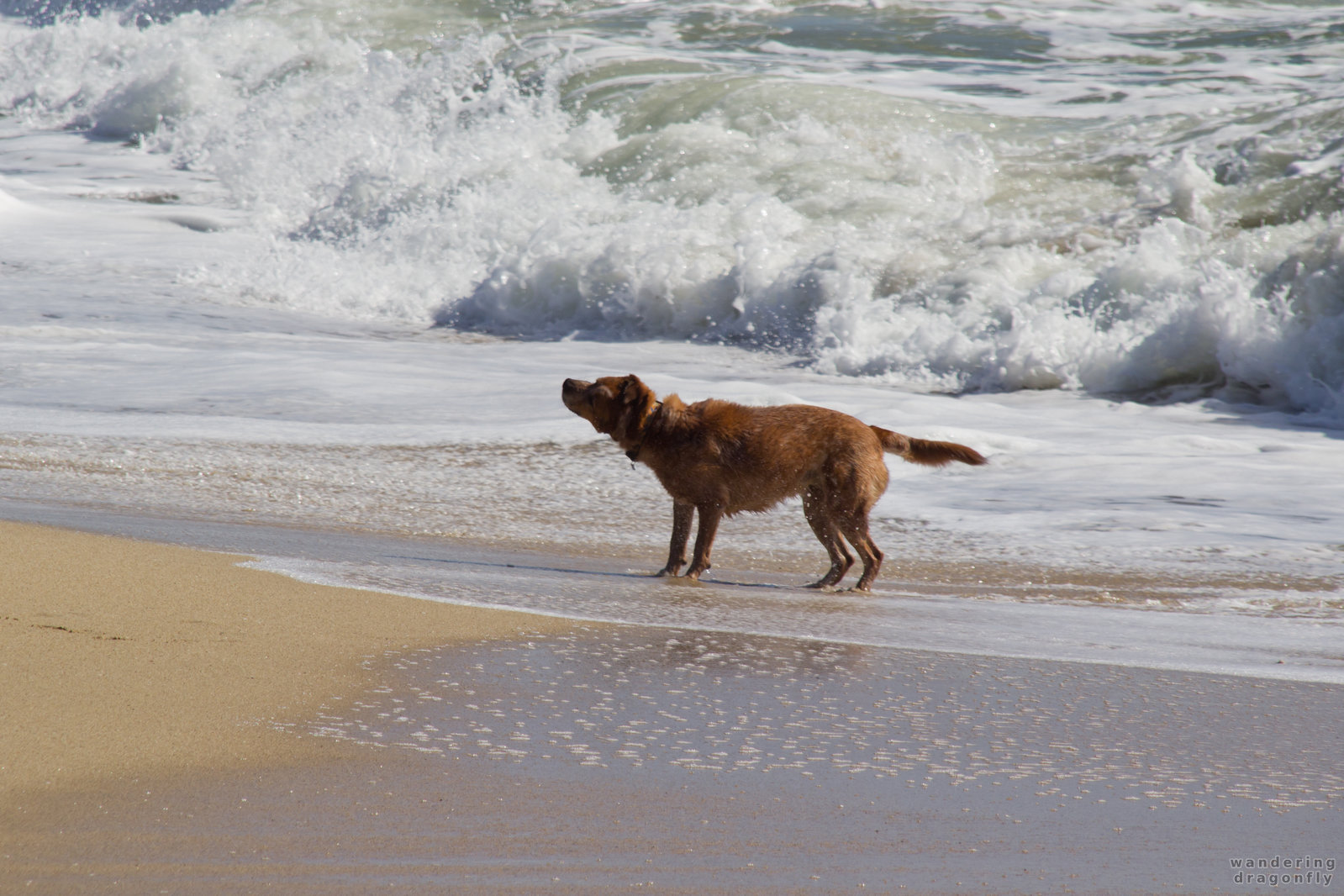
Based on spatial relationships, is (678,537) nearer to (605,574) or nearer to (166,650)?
(605,574)

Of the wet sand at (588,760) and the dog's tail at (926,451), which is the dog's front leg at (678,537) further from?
the wet sand at (588,760)

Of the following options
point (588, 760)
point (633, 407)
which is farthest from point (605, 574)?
point (588, 760)

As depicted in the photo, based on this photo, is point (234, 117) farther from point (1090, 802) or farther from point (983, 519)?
point (1090, 802)

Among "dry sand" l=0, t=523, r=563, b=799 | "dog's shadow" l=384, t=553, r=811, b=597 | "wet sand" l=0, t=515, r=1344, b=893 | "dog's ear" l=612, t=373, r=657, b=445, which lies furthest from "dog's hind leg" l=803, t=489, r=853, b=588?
"dry sand" l=0, t=523, r=563, b=799

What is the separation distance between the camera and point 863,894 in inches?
72.4

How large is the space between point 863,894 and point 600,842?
40 cm

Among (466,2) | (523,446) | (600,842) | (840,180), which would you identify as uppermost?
(466,2)

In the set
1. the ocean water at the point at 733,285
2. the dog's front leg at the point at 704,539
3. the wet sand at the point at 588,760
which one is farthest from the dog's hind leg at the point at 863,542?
→ the wet sand at the point at 588,760

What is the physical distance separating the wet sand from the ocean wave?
6558 mm

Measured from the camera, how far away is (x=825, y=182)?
12766mm

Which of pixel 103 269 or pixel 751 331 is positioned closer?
pixel 751 331

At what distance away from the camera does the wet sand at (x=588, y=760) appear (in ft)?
6.15

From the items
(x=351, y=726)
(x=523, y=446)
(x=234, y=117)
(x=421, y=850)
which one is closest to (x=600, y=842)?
(x=421, y=850)

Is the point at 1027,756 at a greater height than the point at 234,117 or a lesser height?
lesser
